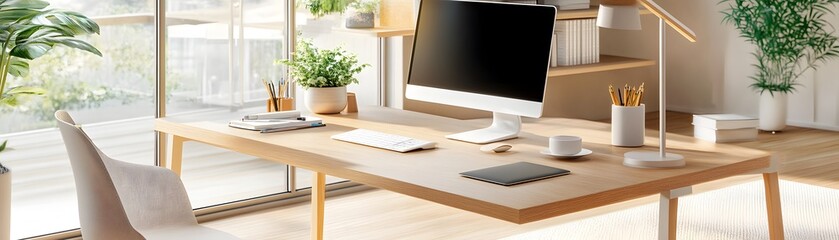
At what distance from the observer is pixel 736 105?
26.0 ft

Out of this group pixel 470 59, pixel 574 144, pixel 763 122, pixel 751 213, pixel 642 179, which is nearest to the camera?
pixel 642 179

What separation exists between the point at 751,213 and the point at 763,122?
243 cm

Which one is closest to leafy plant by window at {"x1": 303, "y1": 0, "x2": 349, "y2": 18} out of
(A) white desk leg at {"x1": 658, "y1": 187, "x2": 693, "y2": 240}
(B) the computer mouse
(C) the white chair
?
(C) the white chair

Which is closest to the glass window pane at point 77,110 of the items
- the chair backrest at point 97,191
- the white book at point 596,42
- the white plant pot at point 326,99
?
the white plant pot at point 326,99

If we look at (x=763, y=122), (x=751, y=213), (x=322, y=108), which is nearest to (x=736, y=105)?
(x=763, y=122)

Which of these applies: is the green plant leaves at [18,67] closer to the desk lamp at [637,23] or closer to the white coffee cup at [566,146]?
the white coffee cup at [566,146]

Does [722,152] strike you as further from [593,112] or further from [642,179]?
[593,112]

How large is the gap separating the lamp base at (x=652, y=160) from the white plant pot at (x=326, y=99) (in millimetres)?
1327

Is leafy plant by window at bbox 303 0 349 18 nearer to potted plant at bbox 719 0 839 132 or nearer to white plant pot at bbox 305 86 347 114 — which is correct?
white plant pot at bbox 305 86 347 114

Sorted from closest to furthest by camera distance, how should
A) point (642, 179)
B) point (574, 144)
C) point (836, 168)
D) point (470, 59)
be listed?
point (642, 179)
point (574, 144)
point (470, 59)
point (836, 168)

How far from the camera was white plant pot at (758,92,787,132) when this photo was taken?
7277 mm

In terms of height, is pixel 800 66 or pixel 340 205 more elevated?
pixel 800 66

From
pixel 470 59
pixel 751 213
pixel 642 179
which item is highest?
pixel 470 59

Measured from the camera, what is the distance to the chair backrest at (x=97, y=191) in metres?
2.90
